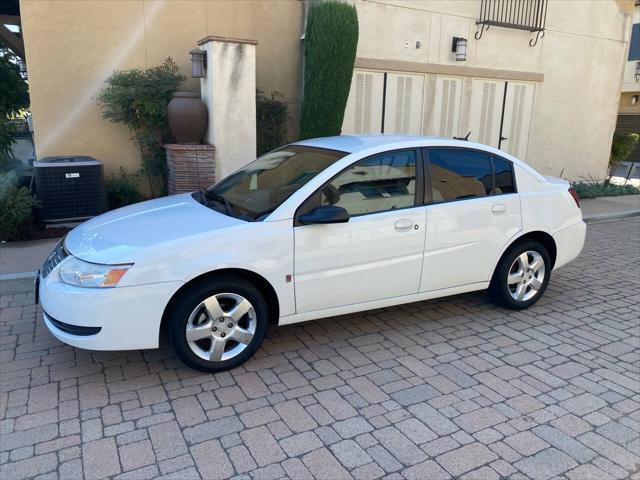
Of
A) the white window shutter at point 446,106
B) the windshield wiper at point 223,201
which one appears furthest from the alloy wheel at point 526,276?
the white window shutter at point 446,106

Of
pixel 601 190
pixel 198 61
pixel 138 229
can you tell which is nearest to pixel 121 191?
pixel 198 61

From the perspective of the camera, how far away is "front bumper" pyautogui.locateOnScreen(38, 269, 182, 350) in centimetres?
337

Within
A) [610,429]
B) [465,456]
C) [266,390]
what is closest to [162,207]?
[266,390]

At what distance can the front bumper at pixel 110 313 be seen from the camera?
11.0 feet

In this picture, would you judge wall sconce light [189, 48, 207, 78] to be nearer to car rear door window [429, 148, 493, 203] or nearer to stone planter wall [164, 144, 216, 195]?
stone planter wall [164, 144, 216, 195]

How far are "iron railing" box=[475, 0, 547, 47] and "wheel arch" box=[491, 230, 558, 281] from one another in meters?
7.38

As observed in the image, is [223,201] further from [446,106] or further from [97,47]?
[446,106]

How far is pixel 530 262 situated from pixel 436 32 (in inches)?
278

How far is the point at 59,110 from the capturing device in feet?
26.0

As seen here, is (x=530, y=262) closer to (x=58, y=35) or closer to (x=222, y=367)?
(x=222, y=367)

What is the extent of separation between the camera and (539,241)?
510cm

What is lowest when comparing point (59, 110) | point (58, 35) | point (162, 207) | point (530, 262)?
point (530, 262)

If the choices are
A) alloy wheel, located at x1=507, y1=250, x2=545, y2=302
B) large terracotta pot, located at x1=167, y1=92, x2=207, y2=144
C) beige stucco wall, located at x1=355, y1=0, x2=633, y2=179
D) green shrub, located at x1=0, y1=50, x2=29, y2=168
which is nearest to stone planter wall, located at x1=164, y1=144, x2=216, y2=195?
large terracotta pot, located at x1=167, y1=92, x2=207, y2=144

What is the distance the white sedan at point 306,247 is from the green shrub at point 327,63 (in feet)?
13.1
